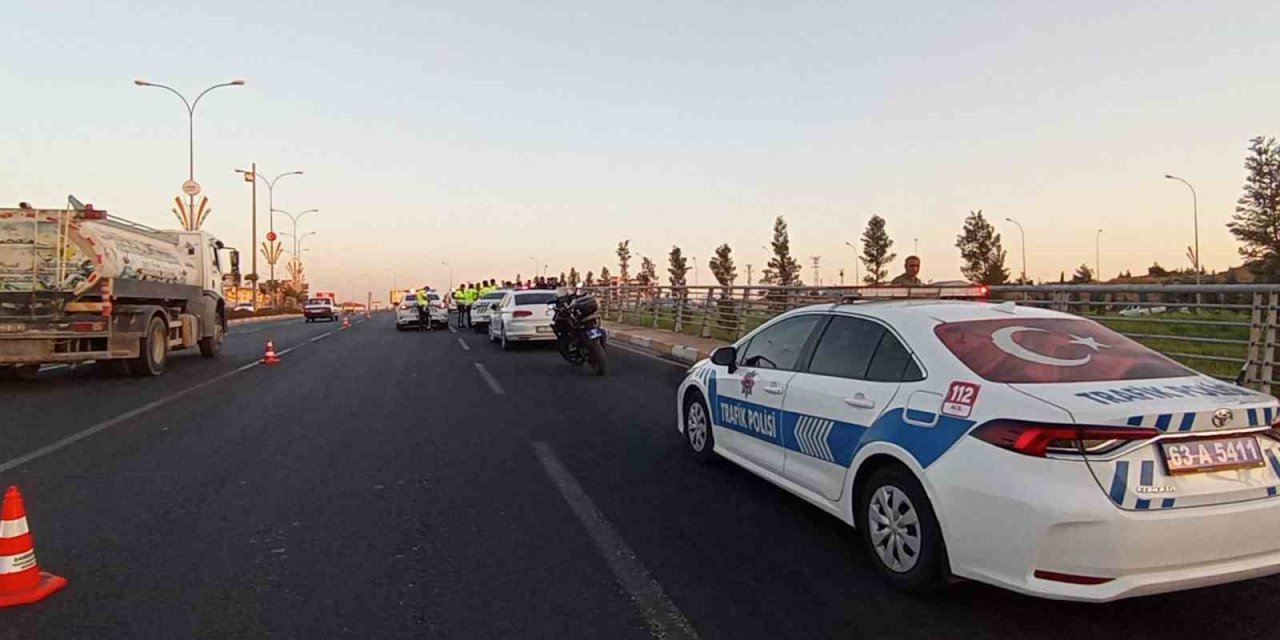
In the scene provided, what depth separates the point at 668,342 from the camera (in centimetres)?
1958

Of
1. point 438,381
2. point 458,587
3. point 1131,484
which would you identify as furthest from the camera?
point 438,381

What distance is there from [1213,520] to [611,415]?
22.3 feet

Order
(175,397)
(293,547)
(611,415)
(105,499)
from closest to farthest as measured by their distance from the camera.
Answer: (293,547) → (105,499) → (611,415) → (175,397)

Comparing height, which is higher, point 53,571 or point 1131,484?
point 1131,484

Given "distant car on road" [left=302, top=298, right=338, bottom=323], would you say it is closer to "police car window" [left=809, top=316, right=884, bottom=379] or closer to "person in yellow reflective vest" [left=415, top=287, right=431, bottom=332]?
"person in yellow reflective vest" [left=415, top=287, right=431, bottom=332]

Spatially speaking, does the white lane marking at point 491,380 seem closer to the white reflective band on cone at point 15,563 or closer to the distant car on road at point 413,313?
the white reflective band on cone at point 15,563

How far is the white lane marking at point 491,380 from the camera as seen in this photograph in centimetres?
1194

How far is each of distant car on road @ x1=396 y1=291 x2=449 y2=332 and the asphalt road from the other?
2250 cm

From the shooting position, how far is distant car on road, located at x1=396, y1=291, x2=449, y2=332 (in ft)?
105

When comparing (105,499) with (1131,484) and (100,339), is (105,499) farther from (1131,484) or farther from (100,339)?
(100,339)

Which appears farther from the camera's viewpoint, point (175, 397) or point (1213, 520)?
point (175, 397)

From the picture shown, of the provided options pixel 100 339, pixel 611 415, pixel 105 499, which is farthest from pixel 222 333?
pixel 105 499

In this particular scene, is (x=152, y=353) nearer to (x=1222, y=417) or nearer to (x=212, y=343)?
(x=212, y=343)

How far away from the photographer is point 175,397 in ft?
37.2
